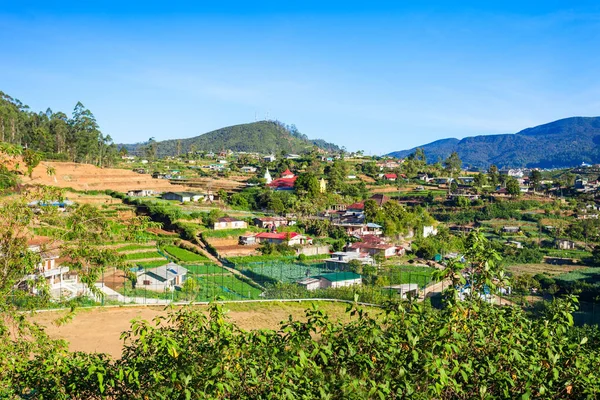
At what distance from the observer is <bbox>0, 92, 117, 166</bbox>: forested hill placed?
40156mm

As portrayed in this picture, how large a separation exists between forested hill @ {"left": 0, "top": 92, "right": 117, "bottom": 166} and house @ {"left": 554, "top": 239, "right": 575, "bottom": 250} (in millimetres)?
38416

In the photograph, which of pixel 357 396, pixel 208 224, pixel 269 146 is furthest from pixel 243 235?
pixel 269 146

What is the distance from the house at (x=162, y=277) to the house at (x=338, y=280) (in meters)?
5.69

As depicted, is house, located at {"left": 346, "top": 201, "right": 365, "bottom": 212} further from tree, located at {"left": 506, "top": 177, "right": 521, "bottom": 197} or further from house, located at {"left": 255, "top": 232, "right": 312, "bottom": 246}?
tree, located at {"left": 506, "top": 177, "right": 521, "bottom": 197}

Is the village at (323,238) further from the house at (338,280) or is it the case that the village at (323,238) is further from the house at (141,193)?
the house at (141,193)

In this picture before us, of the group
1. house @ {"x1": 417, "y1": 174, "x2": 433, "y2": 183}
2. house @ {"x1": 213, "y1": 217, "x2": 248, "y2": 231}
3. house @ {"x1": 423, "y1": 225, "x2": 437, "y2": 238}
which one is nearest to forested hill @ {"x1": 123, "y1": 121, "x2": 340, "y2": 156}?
house @ {"x1": 417, "y1": 174, "x2": 433, "y2": 183}

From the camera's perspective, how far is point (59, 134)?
1684 inches

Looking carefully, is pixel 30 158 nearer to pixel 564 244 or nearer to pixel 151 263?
pixel 151 263

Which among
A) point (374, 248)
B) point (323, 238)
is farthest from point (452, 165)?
point (374, 248)

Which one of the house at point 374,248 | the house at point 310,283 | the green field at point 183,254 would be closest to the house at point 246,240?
the green field at point 183,254

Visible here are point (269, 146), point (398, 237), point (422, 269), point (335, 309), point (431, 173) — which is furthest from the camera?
point (269, 146)

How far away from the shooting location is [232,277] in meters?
20.2

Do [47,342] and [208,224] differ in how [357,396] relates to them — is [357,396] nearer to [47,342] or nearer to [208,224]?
[47,342]

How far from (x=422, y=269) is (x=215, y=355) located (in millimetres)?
21495
